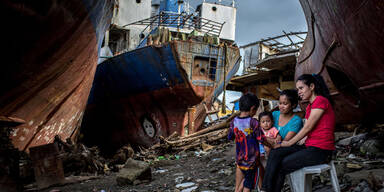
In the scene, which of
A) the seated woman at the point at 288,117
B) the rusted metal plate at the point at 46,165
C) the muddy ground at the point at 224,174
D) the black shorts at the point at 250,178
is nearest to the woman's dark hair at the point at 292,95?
the seated woman at the point at 288,117

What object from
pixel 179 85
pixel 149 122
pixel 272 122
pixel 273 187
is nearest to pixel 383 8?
pixel 272 122

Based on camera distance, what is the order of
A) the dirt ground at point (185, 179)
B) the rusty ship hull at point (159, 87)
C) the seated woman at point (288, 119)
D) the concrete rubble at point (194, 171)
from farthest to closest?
1. the rusty ship hull at point (159, 87)
2. the dirt ground at point (185, 179)
3. the concrete rubble at point (194, 171)
4. the seated woman at point (288, 119)

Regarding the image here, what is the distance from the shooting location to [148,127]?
918 centimetres

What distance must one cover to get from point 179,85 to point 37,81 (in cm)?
503

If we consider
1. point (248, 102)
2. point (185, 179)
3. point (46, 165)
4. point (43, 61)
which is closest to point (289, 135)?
point (248, 102)

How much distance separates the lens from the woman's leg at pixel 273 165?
1.80 m

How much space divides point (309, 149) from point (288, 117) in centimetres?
39

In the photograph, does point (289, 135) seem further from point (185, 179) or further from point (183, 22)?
point (183, 22)

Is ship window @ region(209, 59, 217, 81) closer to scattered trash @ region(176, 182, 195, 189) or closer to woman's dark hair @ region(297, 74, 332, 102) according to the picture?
scattered trash @ region(176, 182, 195, 189)

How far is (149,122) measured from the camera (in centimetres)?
910

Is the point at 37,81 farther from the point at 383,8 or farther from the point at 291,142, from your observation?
the point at 383,8

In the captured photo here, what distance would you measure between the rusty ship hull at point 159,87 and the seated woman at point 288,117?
6072 millimetres

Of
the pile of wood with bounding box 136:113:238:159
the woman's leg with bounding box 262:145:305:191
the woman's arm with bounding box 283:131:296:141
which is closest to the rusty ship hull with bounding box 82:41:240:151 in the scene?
the pile of wood with bounding box 136:113:238:159

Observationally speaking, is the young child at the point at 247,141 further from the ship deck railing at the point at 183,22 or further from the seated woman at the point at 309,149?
the ship deck railing at the point at 183,22
